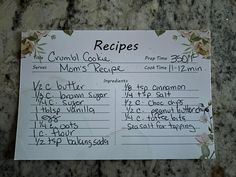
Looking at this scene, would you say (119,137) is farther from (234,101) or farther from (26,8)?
(26,8)

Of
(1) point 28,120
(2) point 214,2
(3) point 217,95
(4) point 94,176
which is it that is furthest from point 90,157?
(2) point 214,2

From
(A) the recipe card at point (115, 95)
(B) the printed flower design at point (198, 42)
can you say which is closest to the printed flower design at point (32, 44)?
(A) the recipe card at point (115, 95)

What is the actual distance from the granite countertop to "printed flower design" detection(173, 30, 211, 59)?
18mm

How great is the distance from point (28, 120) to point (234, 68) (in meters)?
0.53

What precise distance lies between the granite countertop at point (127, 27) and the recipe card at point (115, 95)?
20mm

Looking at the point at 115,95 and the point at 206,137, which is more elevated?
the point at 115,95

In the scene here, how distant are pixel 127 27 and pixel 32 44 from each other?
0.24 m

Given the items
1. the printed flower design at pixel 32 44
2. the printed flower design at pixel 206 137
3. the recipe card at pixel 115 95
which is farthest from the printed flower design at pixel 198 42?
the printed flower design at pixel 32 44

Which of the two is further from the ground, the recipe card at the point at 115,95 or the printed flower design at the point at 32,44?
the printed flower design at the point at 32,44

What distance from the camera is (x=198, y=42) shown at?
80 cm

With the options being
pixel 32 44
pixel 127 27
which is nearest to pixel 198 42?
pixel 127 27

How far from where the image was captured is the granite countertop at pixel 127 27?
76cm

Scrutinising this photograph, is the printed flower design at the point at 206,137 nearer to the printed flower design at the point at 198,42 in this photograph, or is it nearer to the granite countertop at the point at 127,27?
the granite countertop at the point at 127,27

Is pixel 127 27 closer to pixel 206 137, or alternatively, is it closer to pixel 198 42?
pixel 198 42
